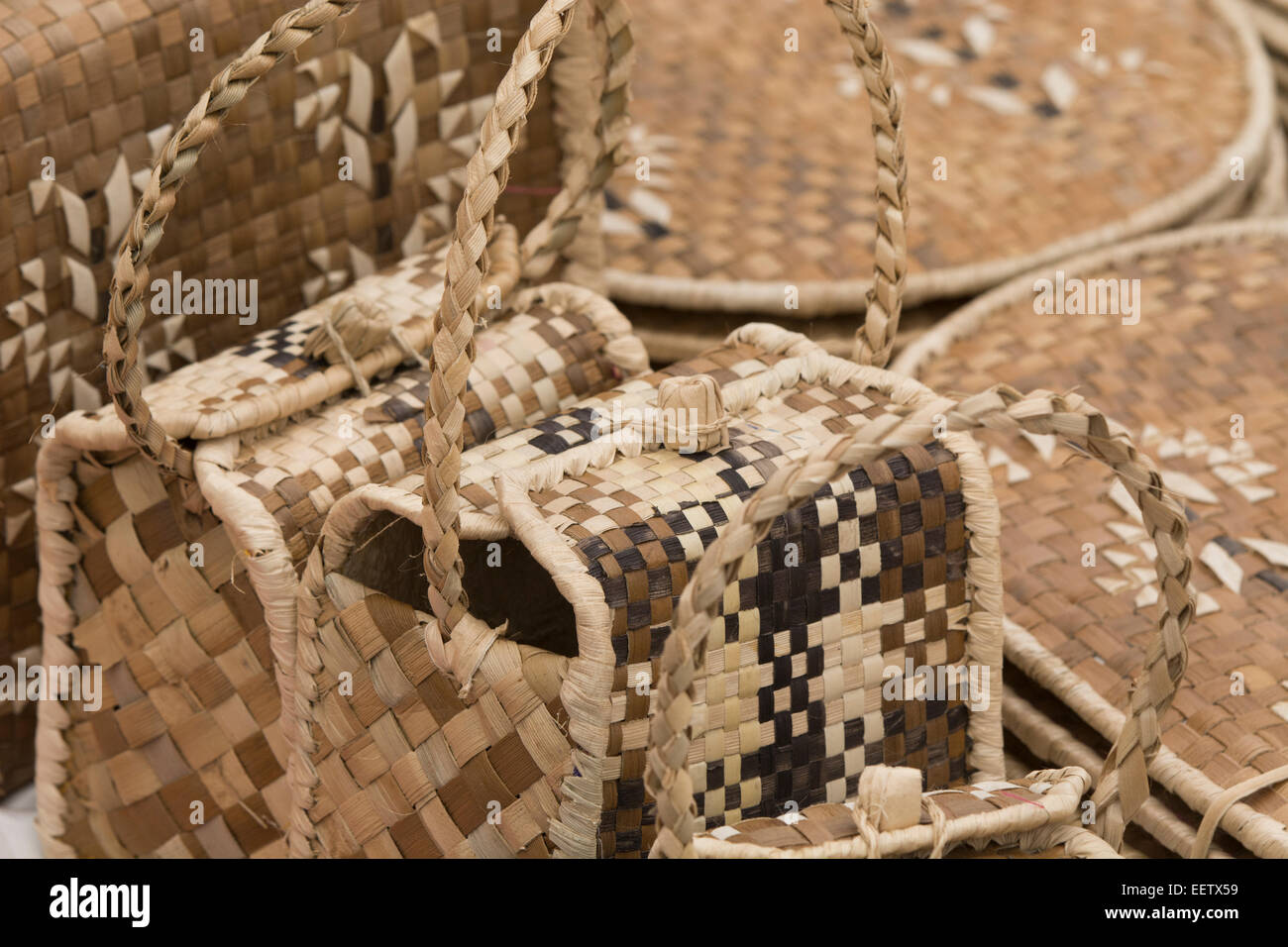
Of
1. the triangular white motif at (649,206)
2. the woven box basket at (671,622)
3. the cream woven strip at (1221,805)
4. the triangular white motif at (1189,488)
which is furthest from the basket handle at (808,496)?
the triangular white motif at (649,206)

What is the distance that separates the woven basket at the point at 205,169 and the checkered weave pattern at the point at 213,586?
0.30ft

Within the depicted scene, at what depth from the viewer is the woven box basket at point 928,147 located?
1569 millimetres

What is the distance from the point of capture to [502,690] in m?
0.95

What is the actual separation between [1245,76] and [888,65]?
98cm

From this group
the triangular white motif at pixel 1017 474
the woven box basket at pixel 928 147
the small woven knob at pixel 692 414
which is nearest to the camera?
the small woven knob at pixel 692 414

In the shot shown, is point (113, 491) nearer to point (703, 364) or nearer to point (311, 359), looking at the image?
point (311, 359)

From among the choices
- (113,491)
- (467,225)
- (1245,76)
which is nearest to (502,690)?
(467,225)

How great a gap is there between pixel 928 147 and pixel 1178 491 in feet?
1.88

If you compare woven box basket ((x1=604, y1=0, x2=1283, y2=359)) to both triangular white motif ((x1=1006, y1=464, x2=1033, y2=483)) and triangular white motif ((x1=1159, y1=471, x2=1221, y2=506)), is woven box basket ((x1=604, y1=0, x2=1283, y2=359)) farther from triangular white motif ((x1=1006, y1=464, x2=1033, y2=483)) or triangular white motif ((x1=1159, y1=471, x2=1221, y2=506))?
triangular white motif ((x1=1159, y1=471, x2=1221, y2=506))

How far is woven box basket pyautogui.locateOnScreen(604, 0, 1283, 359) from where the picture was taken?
1569mm

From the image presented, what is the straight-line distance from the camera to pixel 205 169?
48.6 inches

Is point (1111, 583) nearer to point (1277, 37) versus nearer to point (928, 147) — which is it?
point (928, 147)

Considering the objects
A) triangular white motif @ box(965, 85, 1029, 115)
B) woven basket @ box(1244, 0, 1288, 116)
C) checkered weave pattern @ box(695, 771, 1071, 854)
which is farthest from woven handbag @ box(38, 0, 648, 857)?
woven basket @ box(1244, 0, 1288, 116)

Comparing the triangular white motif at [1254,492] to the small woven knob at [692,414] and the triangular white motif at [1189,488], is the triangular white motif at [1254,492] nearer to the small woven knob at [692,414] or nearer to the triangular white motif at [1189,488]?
the triangular white motif at [1189,488]
